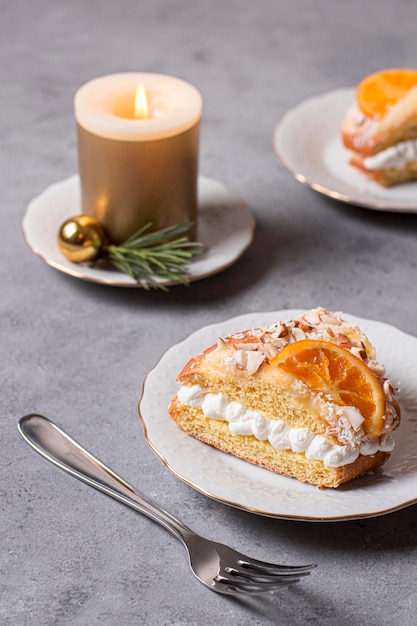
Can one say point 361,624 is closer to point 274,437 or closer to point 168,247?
point 274,437

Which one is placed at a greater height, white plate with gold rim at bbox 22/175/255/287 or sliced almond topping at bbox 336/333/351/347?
sliced almond topping at bbox 336/333/351/347

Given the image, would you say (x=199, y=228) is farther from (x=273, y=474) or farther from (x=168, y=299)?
(x=273, y=474)

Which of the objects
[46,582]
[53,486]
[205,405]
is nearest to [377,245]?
[205,405]

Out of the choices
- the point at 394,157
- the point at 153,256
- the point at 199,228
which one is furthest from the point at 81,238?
the point at 394,157

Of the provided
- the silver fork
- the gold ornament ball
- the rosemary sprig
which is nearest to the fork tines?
the silver fork

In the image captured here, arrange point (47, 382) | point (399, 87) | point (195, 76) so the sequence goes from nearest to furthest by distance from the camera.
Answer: point (47, 382) → point (399, 87) → point (195, 76)

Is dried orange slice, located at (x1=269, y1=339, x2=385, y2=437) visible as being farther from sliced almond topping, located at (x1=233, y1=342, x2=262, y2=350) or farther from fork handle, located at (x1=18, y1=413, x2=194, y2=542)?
fork handle, located at (x1=18, y1=413, x2=194, y2=542)
